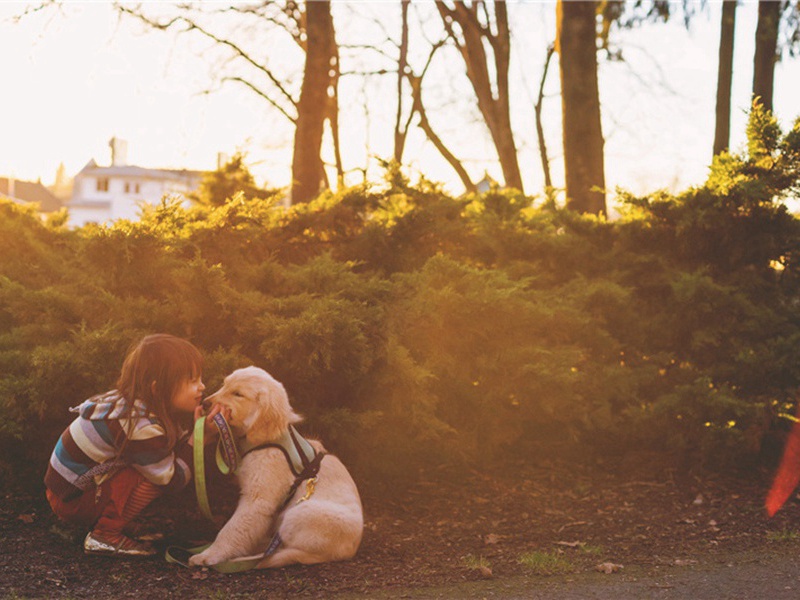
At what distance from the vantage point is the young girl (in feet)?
15.8

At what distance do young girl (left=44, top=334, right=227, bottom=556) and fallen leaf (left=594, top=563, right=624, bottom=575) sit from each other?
7.45 feet

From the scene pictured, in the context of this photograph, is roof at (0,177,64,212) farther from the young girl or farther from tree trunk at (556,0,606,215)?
the young girl

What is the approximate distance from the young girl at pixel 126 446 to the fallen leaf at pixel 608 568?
2.27 metres

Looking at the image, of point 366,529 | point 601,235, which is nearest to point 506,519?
point 366,529

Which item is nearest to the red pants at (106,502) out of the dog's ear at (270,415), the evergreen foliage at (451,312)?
the dog's ear at (270,415)

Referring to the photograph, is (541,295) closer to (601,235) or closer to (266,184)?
(601,235)

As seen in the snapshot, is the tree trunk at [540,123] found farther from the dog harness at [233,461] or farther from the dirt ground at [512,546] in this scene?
the dog harness at [233,461]

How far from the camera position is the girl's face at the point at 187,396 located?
16.1 ft

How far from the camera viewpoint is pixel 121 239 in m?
5.86

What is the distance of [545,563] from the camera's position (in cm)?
510

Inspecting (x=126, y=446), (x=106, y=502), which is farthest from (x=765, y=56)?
(x=106, y=502)

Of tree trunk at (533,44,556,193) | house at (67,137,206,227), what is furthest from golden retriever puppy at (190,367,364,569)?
house at (67,137,206,227)

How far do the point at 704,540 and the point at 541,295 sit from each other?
2.36 metres

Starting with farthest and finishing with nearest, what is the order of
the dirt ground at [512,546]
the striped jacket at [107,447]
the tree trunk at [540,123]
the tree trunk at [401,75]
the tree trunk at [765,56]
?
the tree trunk at [540,123], the tree trunk at [401,75], the tree trunk at [765,56], the striped jacket at [107,447], the dirt ground at [512,546]
